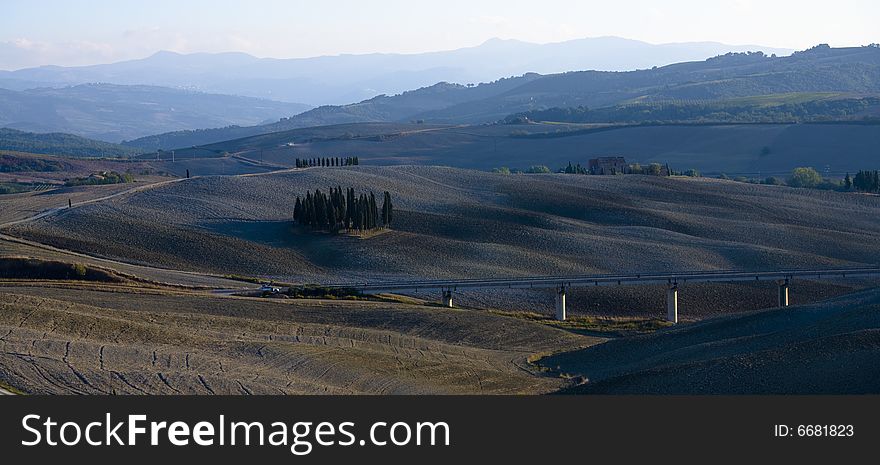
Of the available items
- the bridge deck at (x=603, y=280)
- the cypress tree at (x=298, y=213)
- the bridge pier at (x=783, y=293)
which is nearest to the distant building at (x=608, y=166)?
the cypress tree at (x=298, y=213)

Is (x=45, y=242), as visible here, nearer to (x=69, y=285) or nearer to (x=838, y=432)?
(x=69, y=285)

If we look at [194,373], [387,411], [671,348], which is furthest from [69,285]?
[387,411]

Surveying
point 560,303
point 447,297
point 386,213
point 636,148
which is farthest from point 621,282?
point 636,148

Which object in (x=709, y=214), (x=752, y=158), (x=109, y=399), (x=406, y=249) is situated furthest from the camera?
(x=752, y=158)

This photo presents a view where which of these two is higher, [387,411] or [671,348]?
[387,411]

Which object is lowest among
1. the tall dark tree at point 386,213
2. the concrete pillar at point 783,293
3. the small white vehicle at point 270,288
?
the concrete pillar at point 783,293

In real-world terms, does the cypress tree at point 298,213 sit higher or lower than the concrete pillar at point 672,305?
higher

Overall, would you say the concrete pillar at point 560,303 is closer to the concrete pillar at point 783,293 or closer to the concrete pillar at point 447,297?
the concrete pillar at point 447,297
